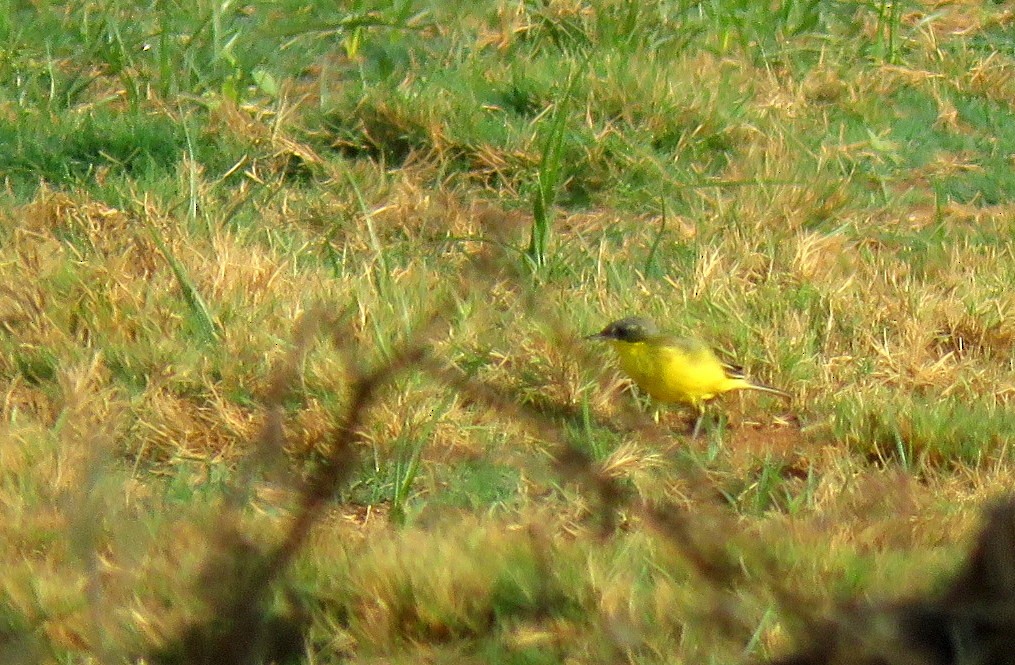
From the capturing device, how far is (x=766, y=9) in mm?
7227

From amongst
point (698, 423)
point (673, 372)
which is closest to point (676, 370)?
point (673, 372)

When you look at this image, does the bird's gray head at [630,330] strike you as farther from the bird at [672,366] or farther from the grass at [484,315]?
the grass at [484,315]

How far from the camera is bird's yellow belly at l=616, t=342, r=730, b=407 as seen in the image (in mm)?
4574

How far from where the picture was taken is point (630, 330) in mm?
4801

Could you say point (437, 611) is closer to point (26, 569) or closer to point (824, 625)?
point (26, 569)

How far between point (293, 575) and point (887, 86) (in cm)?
417

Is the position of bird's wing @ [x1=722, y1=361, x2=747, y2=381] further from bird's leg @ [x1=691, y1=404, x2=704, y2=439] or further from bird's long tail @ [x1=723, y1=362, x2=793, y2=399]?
bird's leg @ [x1=691, y1=404, x2=704, y2=439]

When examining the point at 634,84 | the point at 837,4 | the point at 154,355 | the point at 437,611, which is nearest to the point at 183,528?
the point at 437,611

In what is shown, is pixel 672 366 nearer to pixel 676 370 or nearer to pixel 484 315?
pixel 676 370

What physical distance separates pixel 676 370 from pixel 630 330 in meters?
0.27

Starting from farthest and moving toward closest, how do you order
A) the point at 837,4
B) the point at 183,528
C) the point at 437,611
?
the point at 837,4 < the point at 183,528 < the point at 437,611

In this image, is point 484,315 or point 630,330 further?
point 484,315

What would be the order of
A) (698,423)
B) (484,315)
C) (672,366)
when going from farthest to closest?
(484,315) → (698,423) → (672,366)

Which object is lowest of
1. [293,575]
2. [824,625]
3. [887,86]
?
[887,86]
